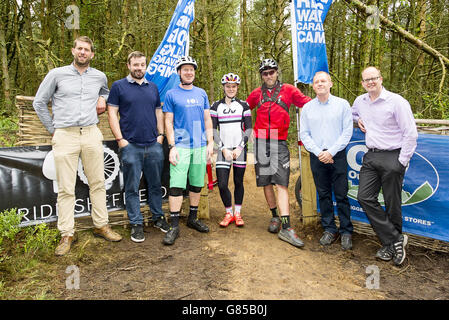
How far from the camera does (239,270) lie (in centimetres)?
364

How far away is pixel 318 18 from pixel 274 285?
13.4ft

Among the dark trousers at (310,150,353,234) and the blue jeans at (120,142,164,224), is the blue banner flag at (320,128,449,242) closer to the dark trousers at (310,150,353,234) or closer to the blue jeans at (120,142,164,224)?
the dark trousers at (310,150,353,234)

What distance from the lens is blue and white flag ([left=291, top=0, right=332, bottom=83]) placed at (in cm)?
493

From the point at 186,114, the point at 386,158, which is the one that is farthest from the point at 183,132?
the point at 386,158

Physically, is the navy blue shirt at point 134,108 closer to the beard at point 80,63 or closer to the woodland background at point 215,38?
the beard at point 80,63

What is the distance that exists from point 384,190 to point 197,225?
2730 millimetres

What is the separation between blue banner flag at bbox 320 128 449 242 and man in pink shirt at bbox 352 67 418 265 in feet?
1.04

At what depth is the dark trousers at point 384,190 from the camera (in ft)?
12.4

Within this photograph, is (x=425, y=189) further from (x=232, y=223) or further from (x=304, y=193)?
(x=232, y=223)

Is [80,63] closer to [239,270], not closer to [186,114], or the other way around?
[186,114]

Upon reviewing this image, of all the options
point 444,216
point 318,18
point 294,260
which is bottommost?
point 294,260

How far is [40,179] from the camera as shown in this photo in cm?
428
